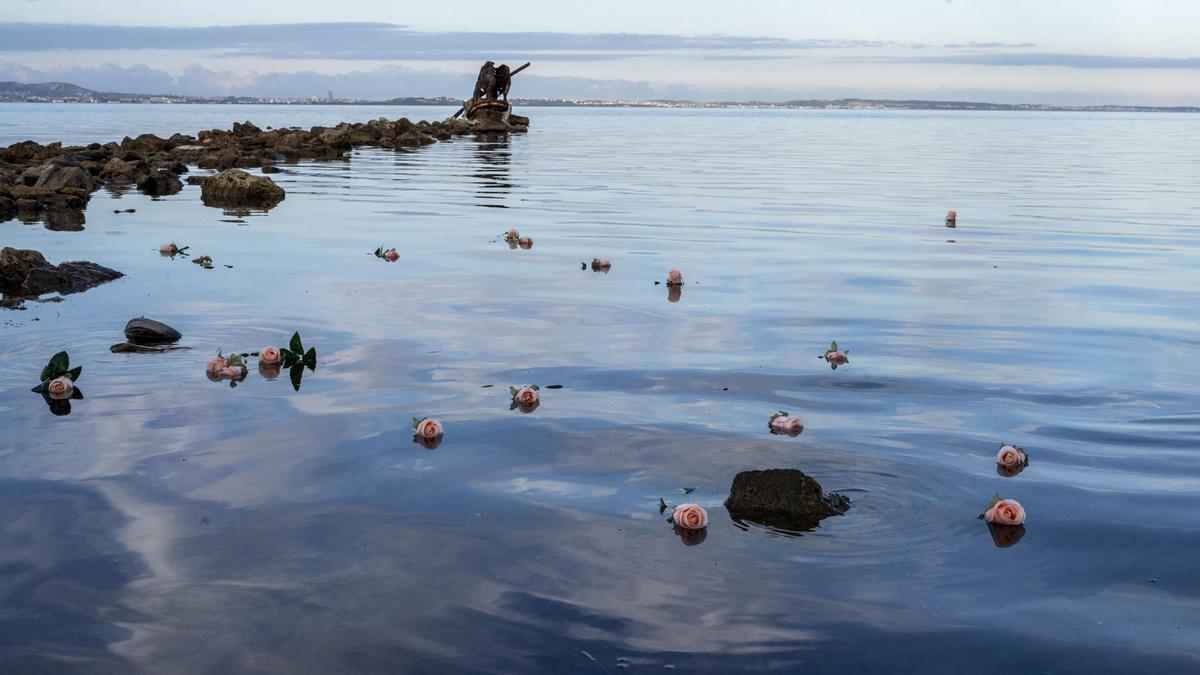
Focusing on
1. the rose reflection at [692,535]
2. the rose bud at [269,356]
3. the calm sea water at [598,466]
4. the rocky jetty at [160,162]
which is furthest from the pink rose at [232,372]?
the rocky jetty at [160,162]

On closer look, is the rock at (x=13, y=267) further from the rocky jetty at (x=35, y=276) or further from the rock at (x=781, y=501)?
the rock at (x=781, y=501)

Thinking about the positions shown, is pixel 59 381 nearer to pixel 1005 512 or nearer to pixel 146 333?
pixel 146 333

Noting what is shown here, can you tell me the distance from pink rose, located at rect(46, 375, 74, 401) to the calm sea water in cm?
21

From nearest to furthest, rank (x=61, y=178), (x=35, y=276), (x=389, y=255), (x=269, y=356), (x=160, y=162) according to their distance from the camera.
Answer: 1. (x=269, y=356)
2. (x=35, y=276)
3. (x=389, y=255)
4. (x=61, y=178)
5. (x=160, y=162)

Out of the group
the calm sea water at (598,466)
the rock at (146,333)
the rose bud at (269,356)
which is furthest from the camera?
the rock at (146,333)

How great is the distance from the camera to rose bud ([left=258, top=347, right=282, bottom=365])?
9859 millimetres

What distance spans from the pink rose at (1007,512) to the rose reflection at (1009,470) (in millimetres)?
1008

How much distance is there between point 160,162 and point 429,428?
3105 centimetres

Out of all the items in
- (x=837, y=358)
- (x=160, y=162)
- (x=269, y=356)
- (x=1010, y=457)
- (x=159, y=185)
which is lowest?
(x=1010, y=457)

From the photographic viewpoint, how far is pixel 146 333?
10.7 m

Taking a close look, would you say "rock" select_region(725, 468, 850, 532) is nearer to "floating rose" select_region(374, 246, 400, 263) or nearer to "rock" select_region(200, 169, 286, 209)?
"floating rose" select_region(374, 246, 400, 263)

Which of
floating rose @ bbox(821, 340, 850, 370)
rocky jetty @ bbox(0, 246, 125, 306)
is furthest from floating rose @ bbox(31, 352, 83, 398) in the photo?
floating rose @ bbox(821, 340, 850, 370)

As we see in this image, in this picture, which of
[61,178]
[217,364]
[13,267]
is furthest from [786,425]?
[61,178]

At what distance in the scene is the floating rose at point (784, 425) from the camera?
8180 mm
